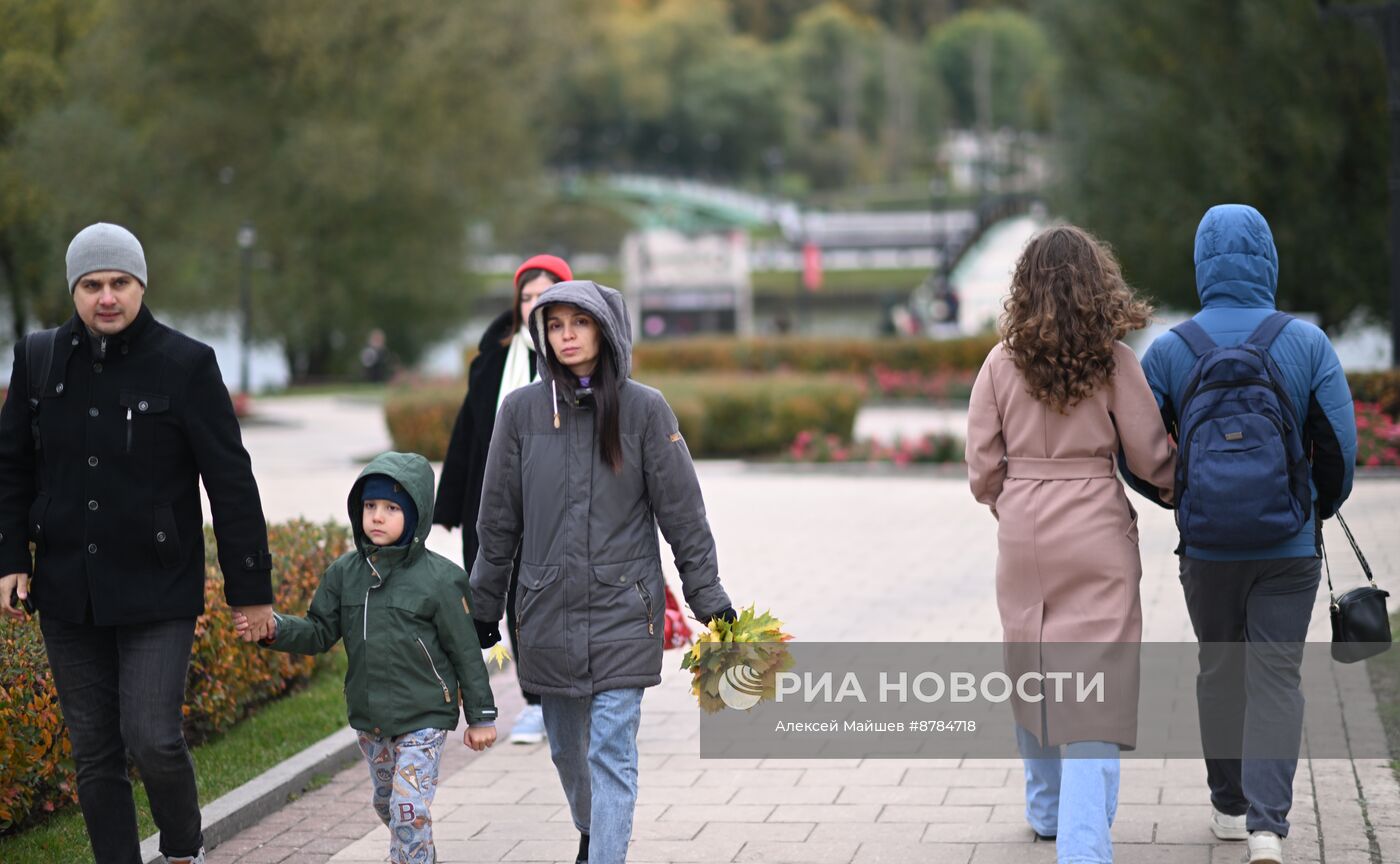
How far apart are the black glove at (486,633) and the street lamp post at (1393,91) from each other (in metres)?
12.5

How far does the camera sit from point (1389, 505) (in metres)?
13.5

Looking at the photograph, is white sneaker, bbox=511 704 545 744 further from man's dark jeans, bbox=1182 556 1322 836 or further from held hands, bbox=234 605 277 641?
man's dark jeans, bbox=1182 556 1322 836

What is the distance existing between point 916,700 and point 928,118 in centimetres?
15033

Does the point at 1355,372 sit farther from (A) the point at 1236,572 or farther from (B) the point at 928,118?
(B) the point at 928,118

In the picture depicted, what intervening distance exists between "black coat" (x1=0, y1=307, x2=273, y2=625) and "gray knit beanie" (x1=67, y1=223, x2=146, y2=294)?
126 mm

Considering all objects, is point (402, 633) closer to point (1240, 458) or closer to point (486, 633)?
point (486, 633)

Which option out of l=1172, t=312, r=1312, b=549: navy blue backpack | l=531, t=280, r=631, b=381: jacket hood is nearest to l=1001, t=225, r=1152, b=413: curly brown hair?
l=1172, t=312, r=1312, b=549: navy blue backpack

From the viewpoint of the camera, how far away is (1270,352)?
183 inches

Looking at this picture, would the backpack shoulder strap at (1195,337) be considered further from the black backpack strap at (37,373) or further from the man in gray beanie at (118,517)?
the black backpack strap at (37,373)

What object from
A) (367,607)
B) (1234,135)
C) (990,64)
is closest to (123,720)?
(367,607)

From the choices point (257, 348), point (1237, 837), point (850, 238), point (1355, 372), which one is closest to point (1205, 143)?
point (1355, 372)

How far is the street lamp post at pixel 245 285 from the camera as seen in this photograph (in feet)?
125

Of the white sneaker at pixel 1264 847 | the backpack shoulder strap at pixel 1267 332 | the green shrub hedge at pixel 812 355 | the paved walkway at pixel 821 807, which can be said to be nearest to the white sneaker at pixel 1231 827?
the paved walkway at pixel 821 807

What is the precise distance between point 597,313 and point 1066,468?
1.24m
